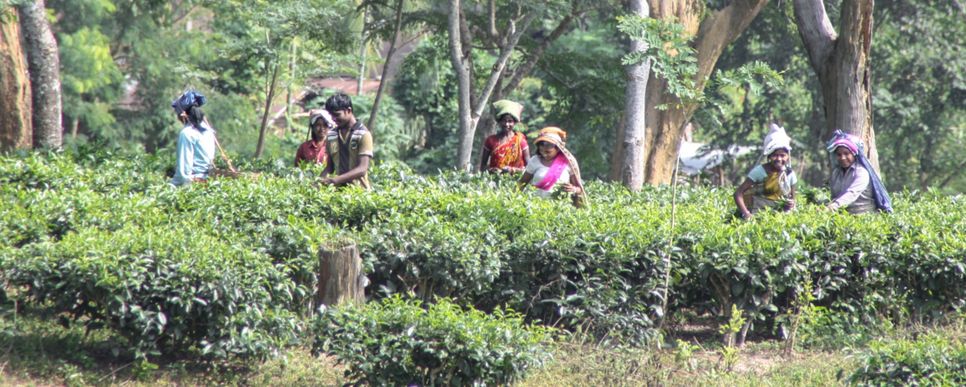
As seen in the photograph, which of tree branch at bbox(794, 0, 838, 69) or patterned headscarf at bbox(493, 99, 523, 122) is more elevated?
tree branch at bbox(794, 0, 838, 69)

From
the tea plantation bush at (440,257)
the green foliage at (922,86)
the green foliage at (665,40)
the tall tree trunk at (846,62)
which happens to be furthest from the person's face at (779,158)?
the green foliage at (922,86)

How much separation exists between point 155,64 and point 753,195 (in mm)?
17508

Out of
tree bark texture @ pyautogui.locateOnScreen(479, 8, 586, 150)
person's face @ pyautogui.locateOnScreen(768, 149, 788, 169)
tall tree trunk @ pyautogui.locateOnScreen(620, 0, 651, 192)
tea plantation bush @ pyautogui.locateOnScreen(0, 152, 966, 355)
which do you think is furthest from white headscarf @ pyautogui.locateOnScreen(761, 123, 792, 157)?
tree bark texture @ pyautogui.locateOnScreen(479, 8, 586, 150)

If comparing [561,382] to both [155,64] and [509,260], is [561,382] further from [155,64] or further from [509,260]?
[155,64]

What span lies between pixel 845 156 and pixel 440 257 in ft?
12.3

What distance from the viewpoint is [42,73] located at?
41.5 feet

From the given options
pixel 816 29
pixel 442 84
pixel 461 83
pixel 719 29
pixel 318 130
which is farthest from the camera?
pixel 442 84

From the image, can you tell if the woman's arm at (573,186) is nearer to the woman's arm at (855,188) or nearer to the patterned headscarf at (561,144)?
the patterned headscarf at (561,144)

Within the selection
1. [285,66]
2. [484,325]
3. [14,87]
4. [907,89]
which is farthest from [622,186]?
[907,89]

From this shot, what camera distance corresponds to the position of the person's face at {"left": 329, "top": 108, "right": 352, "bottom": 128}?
883 centimetres

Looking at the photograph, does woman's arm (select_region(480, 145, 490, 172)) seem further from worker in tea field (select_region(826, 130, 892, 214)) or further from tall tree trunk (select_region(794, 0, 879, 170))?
tall tree trunk (select_region(794, 0, 879, 170))

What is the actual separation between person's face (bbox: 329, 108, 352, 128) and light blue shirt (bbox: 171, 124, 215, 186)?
3.69 ft

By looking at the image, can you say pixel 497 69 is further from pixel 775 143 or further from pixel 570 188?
pixel 775 143

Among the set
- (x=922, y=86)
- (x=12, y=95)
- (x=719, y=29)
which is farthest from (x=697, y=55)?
(x=922, y=86)
